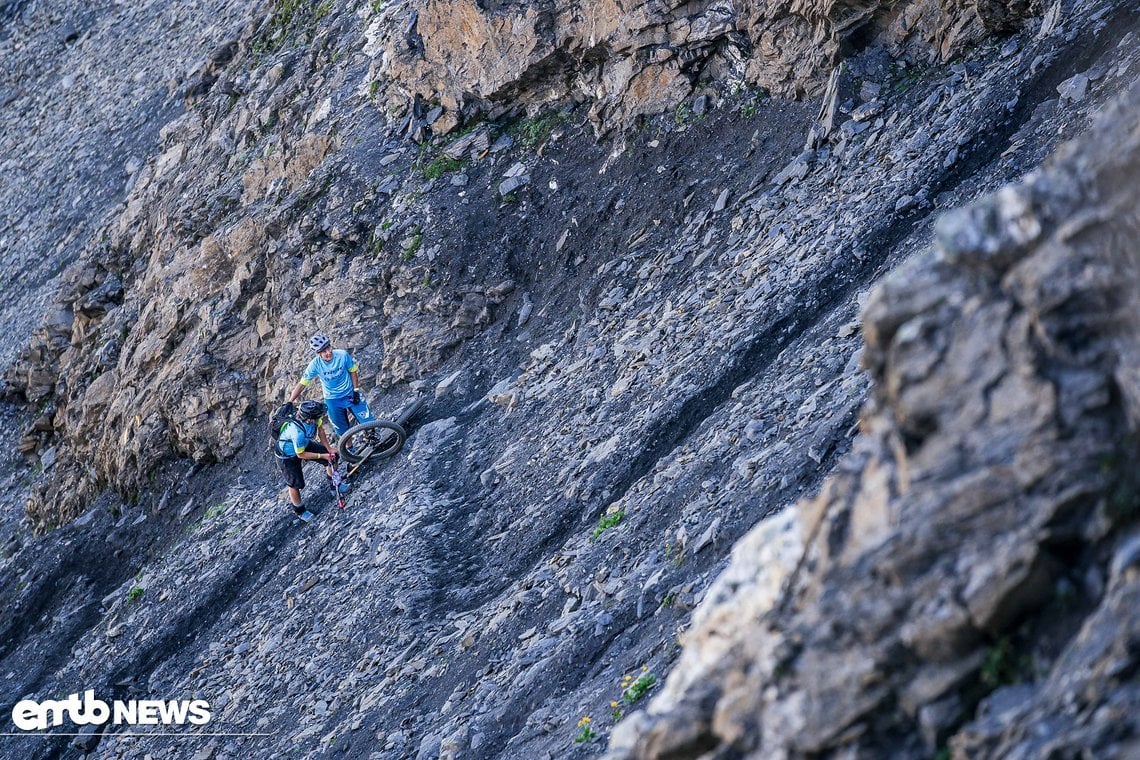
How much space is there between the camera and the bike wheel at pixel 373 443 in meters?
17.5

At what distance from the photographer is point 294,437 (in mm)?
16688

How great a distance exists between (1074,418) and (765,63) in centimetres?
1295

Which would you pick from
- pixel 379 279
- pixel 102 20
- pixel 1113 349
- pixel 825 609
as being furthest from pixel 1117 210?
pixel 102 20

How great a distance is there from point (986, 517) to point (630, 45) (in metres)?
14.3

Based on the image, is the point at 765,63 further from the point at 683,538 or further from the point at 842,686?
the point at 842,686

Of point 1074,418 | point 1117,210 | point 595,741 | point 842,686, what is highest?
point 1117,210

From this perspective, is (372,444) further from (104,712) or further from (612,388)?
(104,712)

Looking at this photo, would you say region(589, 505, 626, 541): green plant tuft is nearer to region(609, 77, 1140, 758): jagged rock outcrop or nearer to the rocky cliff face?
the rocky cliff face

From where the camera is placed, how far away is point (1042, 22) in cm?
1562

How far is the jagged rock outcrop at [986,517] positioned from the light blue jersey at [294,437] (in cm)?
1086

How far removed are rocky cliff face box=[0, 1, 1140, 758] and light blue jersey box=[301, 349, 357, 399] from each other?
1438mm

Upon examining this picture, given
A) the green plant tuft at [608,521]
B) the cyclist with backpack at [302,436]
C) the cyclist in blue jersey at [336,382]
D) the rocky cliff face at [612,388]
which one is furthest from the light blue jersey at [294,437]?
the green plant tuft at [608,521]

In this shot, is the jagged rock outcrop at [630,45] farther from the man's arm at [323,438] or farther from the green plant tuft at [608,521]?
the green plant tuft at [608,521]

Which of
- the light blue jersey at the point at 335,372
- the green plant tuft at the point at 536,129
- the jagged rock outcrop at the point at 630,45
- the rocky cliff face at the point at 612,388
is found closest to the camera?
the rocky cliff face at the point at 612,388
